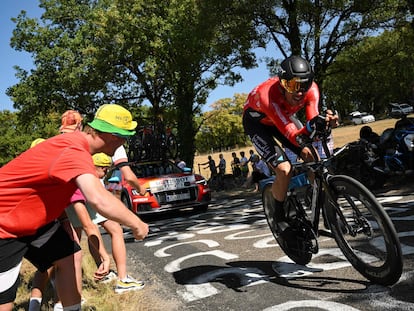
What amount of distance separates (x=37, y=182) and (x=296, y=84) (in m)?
2.28

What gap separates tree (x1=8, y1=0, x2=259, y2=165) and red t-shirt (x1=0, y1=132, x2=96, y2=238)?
41.5 ft

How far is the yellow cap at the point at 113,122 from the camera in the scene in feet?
8.58

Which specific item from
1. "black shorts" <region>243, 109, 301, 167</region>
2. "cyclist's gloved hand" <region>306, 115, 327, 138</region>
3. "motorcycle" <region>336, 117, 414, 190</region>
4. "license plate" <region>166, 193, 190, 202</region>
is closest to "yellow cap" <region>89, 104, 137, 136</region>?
"cyclist's gloved hand" <region>306, 115, 327, 138</region>

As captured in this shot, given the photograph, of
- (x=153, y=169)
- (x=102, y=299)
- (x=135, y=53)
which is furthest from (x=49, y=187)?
(x=135, y=53)

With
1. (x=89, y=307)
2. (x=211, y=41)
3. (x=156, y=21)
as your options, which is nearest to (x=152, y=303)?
(x=89, y=307)

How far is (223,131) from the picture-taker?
3219 inches

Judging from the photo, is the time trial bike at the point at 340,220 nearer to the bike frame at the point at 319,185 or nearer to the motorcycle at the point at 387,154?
the bike frame at the point at 319,185

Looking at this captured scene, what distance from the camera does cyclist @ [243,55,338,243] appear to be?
365 cm

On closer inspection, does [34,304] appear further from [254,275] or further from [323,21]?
[323,21]

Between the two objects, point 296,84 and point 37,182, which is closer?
point 37,182

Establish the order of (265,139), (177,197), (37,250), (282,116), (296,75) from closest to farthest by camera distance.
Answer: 1. (37,250)
2. (296,75)
3. (282,116)
4. (265,139)
5. (177,197)

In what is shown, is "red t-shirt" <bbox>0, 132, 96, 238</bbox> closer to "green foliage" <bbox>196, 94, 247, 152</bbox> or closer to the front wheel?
the front wheel

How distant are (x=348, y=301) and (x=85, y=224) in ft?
7.32

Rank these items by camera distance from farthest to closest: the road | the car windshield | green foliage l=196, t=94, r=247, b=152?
green foliage l=196, t=94, r=247, b=152
the car windshield
the road
